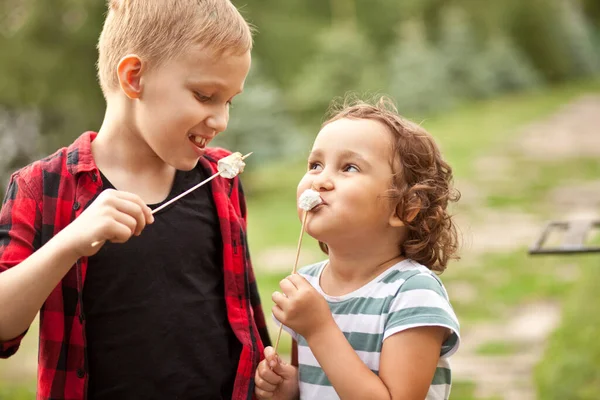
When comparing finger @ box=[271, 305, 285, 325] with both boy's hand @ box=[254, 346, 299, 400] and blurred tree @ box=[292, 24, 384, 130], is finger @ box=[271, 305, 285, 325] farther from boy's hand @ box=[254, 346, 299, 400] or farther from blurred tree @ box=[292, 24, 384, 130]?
blurred tree @ box=[292, 24, 384, 130]

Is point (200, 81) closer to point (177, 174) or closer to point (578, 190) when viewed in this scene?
point (177, 174)

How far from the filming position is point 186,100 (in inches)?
74.6

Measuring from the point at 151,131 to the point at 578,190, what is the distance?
7368 mm

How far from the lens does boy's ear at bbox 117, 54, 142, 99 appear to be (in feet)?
6.32

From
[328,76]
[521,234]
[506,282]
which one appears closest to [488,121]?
[328,76]

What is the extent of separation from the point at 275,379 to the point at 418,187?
568 mm

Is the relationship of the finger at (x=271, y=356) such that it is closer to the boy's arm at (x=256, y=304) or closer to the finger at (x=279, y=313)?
the finger at (x=279, y=313)

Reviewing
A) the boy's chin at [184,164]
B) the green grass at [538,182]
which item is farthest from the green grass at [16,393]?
the green grass at [538,182]

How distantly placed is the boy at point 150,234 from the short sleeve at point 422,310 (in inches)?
16.2

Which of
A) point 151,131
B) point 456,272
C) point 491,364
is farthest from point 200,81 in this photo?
point 456,272

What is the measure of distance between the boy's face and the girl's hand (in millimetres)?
395

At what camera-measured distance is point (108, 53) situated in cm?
201

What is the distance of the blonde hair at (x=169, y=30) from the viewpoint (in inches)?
75.5

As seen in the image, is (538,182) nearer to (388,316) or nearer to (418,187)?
(418,187)
